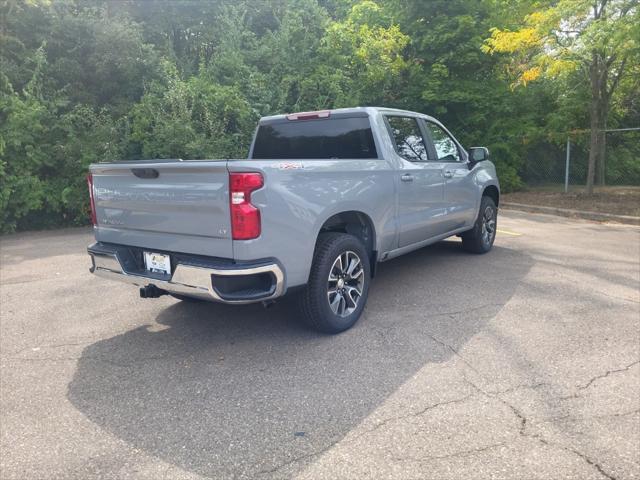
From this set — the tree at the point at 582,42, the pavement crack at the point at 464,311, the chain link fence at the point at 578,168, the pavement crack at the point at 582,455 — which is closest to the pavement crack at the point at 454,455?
the pavement crack at the point at 582,455

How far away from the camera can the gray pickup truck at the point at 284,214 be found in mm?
3289

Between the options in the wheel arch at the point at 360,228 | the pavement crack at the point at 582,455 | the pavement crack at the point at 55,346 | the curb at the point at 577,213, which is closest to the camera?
the pavement crack at the point at 582,455

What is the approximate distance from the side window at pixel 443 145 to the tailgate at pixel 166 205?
3.22 meters

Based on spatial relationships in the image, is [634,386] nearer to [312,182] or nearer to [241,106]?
[312,182]

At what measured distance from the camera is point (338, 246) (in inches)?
156

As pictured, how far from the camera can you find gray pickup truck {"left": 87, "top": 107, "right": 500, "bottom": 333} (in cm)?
329

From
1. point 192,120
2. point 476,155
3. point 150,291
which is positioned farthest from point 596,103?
point 150,291

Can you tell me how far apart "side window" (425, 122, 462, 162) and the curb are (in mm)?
6153

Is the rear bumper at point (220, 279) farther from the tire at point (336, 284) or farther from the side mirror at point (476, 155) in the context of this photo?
the side mirror at point (476, 155)

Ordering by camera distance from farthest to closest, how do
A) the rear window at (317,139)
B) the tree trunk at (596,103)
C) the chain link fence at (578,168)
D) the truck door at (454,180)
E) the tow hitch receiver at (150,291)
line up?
the chain link fence at (578,168)
the tree trunk at (596,103)
the truck door at (454,180)
the rear window at (317,139)
the tow hitch receiver at (150,291)

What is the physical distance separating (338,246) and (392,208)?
1.01 m

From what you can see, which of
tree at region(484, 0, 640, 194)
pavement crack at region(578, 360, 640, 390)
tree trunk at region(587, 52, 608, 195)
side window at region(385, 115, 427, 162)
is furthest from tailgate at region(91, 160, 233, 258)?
tree trunk at region(587, 52, 608, 195)

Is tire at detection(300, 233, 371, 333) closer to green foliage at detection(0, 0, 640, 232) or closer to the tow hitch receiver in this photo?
the tow hitch receiver

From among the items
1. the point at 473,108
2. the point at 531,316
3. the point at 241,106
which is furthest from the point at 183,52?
the point at 531,316
